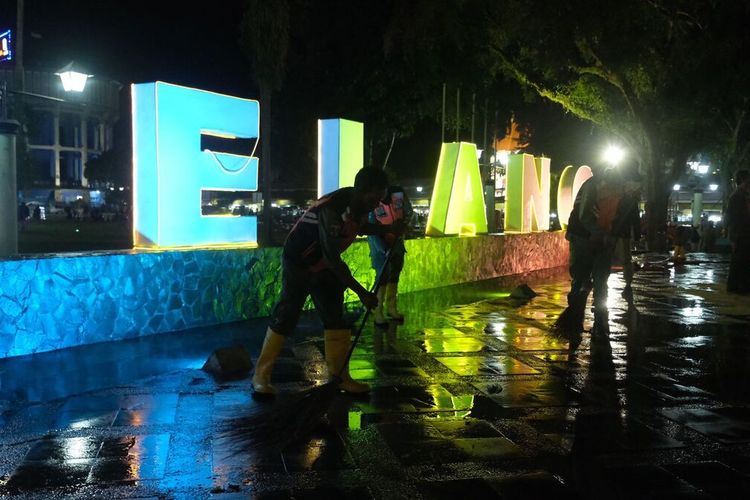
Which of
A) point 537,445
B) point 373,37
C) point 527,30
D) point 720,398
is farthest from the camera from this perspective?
point 373,37

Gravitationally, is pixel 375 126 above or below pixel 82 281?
above

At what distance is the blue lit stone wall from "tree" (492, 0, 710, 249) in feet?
38.0

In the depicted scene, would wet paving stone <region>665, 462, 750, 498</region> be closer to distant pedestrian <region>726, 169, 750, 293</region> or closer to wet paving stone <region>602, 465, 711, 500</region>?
wet paving stone <region>602, 465, 711, 500</region>

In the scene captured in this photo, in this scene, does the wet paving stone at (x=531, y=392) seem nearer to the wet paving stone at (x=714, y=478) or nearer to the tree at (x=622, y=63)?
the wet paving stone at (x=714, y=478)

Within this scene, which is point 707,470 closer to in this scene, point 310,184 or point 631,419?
point 631,419

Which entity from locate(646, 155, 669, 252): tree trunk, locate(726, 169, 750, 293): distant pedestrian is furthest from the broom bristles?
locate(646, 155, 669, 252): tree trunk

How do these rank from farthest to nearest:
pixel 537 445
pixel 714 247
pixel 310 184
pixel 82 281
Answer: pixel 310 184 < pixel 714 247 < pixel 82 281 < pixel 537 445

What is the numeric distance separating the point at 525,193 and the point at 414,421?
12.3 meters

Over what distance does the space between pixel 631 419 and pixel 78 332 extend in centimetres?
540

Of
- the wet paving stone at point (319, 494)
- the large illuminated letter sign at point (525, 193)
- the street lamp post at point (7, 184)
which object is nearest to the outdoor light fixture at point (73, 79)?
the street lamp post at point (7, 184)

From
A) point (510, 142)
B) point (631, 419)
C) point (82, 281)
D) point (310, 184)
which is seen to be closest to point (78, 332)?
point (82, 281)

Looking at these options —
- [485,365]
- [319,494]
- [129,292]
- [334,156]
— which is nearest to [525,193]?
[334,156]

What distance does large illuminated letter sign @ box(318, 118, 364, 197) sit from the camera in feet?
35.2

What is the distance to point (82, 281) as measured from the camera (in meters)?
7.52
